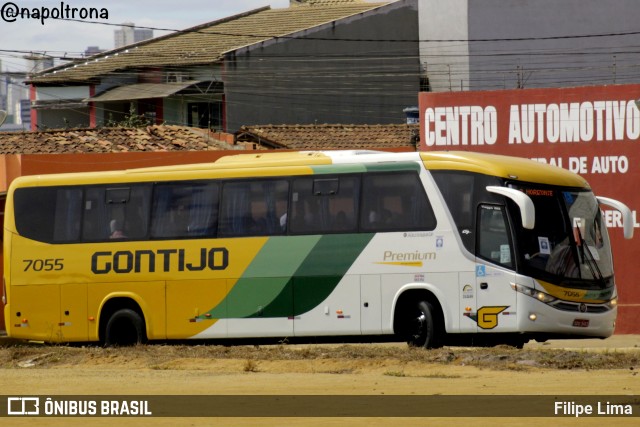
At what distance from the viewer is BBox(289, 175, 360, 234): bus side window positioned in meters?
21.7

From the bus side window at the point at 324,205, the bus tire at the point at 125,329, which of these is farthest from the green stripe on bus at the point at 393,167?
the bus tire at the point at 125,329

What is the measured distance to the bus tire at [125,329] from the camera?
23172 mm

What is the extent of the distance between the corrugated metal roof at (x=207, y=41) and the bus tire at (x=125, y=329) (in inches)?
1138

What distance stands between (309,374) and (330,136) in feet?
74.1

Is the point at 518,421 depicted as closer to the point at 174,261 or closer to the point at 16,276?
the point at 174,261

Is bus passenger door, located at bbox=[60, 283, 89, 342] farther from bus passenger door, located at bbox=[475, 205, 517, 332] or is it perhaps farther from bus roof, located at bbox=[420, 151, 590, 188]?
bus passenger door, located at bbox=[475, 205, 517, 332]

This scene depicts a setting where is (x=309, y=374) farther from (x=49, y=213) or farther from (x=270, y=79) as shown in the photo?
(x=270, y=79)

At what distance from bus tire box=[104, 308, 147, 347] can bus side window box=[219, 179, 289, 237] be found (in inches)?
87.3

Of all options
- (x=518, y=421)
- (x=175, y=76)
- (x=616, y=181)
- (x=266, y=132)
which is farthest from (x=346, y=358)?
(x=175, y=76)

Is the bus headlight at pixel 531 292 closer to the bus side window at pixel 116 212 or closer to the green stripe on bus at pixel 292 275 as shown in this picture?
the green stripe on bus at pixel 292 275

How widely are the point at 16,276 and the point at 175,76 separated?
1165 inches

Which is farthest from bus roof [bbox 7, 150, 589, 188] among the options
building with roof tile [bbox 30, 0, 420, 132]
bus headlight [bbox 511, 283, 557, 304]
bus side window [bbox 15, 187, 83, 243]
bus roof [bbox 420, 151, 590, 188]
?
building with roof tile [bbox 30, 0, 420, 132]

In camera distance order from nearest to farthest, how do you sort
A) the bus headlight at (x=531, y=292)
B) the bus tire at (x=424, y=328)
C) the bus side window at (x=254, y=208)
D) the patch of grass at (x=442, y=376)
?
the patch of grass at (x=442, y=376) → the bus headlight at (x=531, y=292) → the bus tire at (x=424, y=328) → the bus side window at (x=254, y=208)

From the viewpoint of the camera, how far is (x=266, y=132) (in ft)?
135
